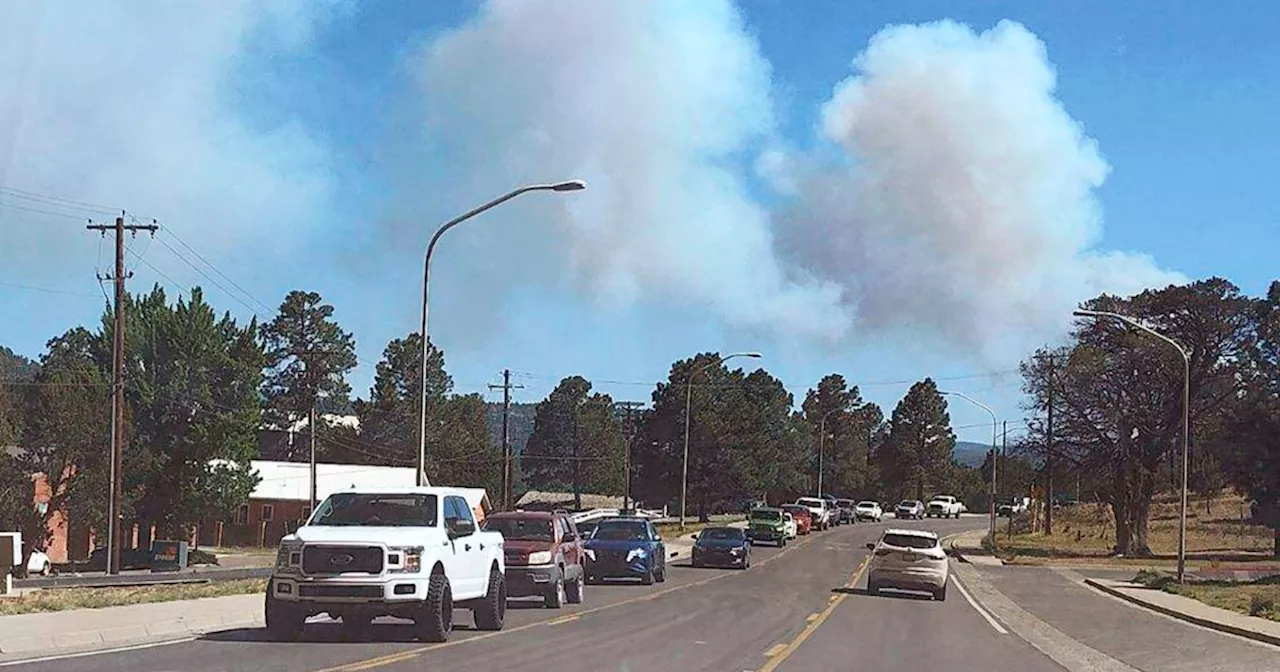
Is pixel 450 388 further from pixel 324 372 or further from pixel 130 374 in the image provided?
pixel 130 374

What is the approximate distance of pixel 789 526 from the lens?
2921 inches

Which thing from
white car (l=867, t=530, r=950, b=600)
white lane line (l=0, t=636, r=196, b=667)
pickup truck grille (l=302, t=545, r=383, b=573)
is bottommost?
white car (l=867, t=530, r=950, b=600)

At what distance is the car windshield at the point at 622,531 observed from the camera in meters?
36.9

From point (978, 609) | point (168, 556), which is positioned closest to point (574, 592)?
point (978, 609)

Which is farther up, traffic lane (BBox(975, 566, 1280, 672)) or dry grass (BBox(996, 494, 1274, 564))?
traffic lane (BBox(975, 566, 1280, 672))

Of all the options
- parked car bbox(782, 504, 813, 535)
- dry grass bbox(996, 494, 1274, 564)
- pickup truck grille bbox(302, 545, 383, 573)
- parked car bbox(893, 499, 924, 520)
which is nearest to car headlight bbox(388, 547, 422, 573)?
pickup truck grille bbox(302, 545, 383, 573)

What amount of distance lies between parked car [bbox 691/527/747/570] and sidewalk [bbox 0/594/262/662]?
25189 millimetres

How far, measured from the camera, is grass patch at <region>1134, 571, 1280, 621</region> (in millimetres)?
31984

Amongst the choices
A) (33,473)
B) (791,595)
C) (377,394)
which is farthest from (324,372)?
(791,595)

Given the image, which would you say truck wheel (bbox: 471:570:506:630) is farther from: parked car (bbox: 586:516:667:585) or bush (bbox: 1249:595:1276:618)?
bush (bbox: 1249:595:1276:618)

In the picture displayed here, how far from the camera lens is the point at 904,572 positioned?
34688mm

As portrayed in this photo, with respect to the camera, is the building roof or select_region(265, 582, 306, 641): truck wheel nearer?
select_region(265, 582, 306, 641): truck wheel

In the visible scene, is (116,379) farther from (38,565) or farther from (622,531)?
(622,531)

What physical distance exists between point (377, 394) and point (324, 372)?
31.7ft
